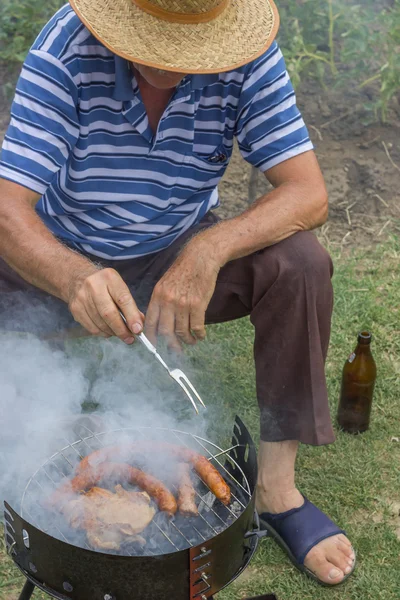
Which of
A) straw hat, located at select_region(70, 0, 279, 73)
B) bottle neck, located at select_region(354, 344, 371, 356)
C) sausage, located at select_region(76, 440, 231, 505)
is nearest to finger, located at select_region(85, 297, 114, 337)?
sausage, located at select_region(76, 440, 231, 505)

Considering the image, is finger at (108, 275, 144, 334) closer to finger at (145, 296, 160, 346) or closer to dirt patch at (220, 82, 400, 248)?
finger at (145, 296, 160, 346)

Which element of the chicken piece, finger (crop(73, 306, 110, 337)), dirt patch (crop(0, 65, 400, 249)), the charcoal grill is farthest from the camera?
dirt patch (crop(0, 65, 400, 249))

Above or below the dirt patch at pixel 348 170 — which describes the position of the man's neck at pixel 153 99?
above

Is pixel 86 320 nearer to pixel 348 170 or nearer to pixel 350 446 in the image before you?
pixel 350 446

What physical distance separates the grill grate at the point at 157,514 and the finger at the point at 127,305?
1.45 ft

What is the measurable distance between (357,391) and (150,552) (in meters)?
1.56

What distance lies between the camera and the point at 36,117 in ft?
8.78

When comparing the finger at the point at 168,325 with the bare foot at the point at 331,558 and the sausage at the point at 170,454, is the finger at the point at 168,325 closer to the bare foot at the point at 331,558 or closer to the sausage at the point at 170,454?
the sausage at the point at 170,454

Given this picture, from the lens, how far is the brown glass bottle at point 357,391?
135 inches

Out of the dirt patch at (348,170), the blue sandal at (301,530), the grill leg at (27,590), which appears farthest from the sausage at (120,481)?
the dirt patch at (348,170)

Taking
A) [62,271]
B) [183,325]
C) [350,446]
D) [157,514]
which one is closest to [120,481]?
[157,514]

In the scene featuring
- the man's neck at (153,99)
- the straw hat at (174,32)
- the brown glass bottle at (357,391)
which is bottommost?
the brown glass bottle at (357,391)

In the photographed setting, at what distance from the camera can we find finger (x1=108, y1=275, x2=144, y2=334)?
2.25m

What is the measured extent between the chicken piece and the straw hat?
4.17 feet
